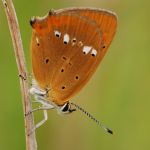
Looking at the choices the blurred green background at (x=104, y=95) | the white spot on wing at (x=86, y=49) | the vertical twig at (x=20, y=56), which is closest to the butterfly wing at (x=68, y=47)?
the white spot on wing at (x=86, y=49)

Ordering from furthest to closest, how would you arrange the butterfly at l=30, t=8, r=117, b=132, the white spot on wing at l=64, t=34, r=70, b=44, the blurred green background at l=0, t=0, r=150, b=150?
the blurred green background at l=0, t=0, r=150, b=150 < the white spot on wing at l=64, t=34, r=70, b=44 < the butterfly at l=30, t=8, r=117, b=132

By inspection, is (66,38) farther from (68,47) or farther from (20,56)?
(20,56)

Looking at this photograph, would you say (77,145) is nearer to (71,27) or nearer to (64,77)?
(64,77)

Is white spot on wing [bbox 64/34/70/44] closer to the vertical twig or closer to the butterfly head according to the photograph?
the butterfly head

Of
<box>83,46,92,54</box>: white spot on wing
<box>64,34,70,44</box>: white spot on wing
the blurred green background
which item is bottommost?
the blurred green background

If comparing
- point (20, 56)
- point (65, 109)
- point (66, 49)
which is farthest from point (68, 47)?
point (20, 56)

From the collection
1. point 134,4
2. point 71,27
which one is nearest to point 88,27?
point 71,27

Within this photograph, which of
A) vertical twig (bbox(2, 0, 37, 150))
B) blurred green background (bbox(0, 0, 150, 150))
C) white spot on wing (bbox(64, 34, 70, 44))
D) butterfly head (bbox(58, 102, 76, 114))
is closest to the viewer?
vertical twig (bbox(2, 0, 37, 150))

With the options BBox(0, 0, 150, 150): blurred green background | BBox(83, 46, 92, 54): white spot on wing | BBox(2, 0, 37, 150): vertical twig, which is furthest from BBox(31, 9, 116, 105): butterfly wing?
BBox(0, 0, 150, 150): blurred green background
